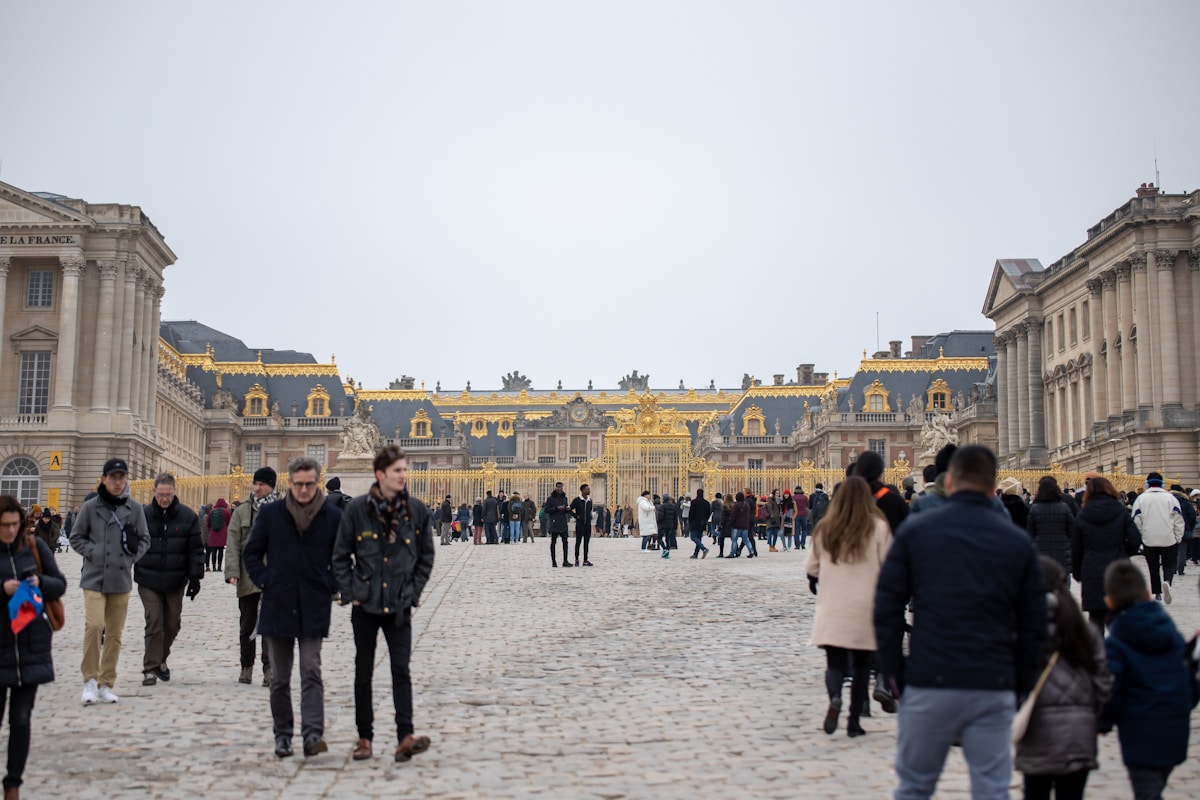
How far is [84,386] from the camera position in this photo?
2135 inches

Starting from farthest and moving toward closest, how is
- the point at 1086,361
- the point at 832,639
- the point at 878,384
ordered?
the point at 878,384 < the point at 1086,361 < the point at 832,639

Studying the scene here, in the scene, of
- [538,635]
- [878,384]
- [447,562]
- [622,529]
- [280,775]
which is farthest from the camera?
[878,384]

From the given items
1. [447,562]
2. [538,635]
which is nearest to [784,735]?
[538,635]

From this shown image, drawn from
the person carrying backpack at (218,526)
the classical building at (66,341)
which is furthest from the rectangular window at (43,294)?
the person carrying backpack at (218,526)

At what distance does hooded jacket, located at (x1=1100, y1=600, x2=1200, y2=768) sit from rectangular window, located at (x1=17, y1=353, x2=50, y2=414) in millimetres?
53713

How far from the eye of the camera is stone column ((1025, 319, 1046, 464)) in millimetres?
64500

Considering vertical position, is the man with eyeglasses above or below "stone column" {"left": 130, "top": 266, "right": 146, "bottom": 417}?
below

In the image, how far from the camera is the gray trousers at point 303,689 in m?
8.74

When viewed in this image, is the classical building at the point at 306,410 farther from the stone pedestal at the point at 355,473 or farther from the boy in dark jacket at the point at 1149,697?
the boy in dark jacket at the point at 1149,697

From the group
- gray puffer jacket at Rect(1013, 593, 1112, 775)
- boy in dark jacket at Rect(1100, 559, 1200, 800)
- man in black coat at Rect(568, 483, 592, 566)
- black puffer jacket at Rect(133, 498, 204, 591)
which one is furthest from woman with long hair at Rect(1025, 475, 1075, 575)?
man in black coat at Rect(568, 483, 592, 566)

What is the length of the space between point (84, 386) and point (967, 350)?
51.8m

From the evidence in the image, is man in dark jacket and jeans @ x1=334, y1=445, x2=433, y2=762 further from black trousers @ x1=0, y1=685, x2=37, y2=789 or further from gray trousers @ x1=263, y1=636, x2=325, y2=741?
black trousers @ x1=0, y1=685, x2=37, y2=789

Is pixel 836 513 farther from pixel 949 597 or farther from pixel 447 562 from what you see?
pixel 447 562

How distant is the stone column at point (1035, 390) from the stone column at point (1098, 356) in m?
6.12
